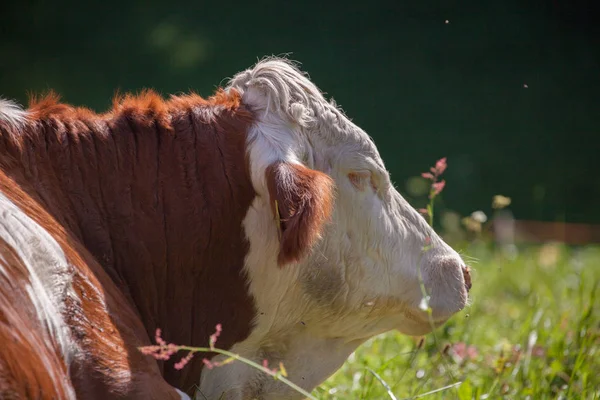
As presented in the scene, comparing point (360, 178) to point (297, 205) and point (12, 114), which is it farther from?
point (12, 114)

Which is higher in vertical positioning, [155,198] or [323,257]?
[155,198]

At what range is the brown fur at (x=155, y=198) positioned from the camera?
261 centimetres

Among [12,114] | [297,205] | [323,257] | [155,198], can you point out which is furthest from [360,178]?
[12,114]

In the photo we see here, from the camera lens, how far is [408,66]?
403 inches

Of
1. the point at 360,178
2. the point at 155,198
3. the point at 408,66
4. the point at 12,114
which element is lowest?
the point at 408,66

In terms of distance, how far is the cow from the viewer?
2.36 metres

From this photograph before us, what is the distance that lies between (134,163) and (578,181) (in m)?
8.15

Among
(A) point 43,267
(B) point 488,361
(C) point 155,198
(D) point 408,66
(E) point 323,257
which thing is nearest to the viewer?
(A) point 43,267

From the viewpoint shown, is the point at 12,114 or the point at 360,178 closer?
the point at 12,114

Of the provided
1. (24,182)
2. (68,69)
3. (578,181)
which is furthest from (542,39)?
(24,182)

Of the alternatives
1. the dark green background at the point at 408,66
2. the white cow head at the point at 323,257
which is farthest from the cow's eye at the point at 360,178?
the dark green background at the point at 408,66

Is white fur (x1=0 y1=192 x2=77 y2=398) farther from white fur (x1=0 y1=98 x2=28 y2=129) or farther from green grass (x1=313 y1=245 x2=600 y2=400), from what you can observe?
green grass (x1=313 y1=245 x2=600 y2=400)

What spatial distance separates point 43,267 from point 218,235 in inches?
26.9

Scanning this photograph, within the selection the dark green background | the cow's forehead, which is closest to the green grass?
the cow's forehead
